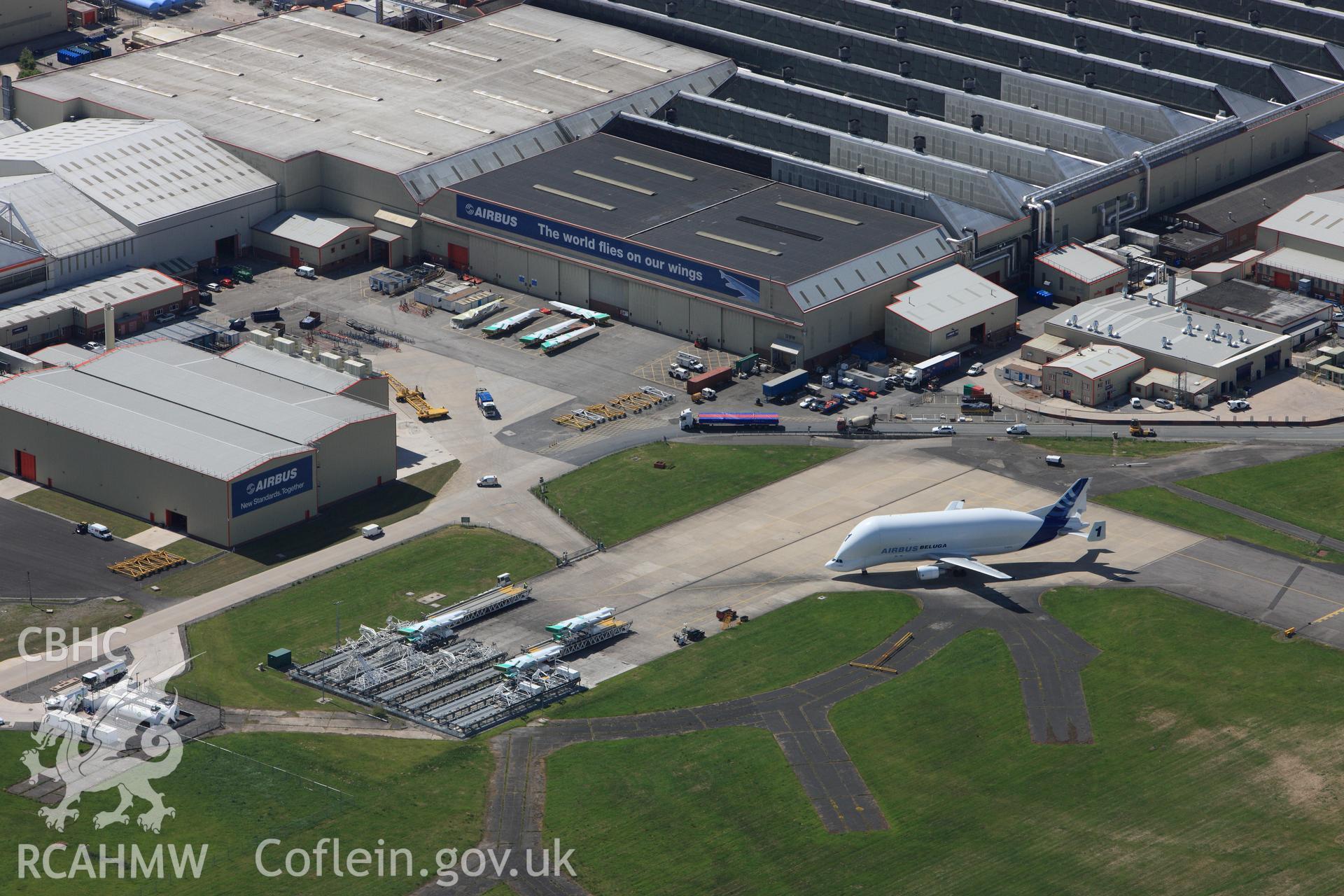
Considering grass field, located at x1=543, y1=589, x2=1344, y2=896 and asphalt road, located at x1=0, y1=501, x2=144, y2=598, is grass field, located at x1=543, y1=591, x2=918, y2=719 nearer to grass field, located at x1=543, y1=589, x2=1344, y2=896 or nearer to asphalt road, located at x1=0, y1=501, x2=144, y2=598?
grass field, located at x1=543, y1=589, x2=1344, y2=896

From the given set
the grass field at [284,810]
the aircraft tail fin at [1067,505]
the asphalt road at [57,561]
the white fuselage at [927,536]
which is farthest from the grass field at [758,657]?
the asphalt road at [57,561]

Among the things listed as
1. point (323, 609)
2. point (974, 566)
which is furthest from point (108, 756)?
point (974, 566)

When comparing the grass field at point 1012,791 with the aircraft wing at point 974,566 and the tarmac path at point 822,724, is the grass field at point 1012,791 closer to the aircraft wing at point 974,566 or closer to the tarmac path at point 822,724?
the tarmac path at point 822,724

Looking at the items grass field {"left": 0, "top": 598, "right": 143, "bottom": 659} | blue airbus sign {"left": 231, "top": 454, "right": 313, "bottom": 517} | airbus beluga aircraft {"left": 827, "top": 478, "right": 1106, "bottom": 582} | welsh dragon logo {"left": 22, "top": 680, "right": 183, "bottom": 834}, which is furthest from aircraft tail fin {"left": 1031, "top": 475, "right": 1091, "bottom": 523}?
grass field {"left": 0, "top": 598, "right": 143, "bottom": 659}

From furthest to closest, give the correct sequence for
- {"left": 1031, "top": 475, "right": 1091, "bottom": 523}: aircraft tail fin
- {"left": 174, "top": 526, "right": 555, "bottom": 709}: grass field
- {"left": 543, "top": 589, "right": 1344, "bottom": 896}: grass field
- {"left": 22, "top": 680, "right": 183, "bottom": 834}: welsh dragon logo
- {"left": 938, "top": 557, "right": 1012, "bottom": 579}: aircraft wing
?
{"left": 1031, "top": 475, "right": 1091, "bottom": 523}: aircraft tail fin → {"left": 938, "top": 557, "right": 1012, "bottom": 579}: aircraft wing → {"left": 174, "top": 526, "right": 555, "bottom": 709}: grass field → {"left": 22, "top": 680, "right": 183, "bottom": 834}: welsh dragon logo → {"left": 543, "top": 589, "right": 1344, "bottom": 896}: grass field

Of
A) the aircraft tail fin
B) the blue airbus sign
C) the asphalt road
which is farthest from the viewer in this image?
the blue airbus sign

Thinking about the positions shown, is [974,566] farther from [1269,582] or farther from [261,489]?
[261,489]

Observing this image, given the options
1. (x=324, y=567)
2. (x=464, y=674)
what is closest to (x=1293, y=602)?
(x=464, y=674)

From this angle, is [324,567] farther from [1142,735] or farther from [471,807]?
[1142,735]
